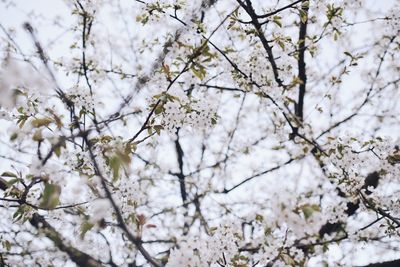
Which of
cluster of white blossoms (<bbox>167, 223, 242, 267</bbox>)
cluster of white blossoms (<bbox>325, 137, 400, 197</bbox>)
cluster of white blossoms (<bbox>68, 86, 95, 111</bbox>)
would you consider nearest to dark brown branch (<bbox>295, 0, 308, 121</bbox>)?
cluster of white blossoms (<bbox>325, 137, 400, 197</bbox>)

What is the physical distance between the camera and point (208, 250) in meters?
2.35

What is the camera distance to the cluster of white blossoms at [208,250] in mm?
2090

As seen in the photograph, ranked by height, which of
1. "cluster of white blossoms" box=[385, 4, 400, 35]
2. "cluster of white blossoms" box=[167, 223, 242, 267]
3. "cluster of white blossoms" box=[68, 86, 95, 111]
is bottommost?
"cluster of white blossoms" box=[167, 223, 242, 267]

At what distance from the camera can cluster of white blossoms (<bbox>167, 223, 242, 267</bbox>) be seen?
2.09 meters

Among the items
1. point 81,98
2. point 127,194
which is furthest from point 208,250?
point 81,98

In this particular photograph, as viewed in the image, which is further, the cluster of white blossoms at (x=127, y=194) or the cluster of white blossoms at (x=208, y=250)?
the cluster of white blossoms at (x=127, y=194)

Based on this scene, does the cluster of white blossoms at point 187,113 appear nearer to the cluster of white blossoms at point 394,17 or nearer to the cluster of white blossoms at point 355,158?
the cluster of white blossoms at point 355,158

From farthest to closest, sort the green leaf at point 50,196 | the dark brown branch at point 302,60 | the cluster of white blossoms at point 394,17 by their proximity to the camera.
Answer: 1. the cluster of white blossoms at point 394,17
2. the dark brown branch at point 302,60
3. the green leaf at point 50,196

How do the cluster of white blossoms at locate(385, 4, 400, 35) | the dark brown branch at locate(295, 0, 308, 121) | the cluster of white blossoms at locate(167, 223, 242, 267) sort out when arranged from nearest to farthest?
1. the cluster of white blossoms at locate(167, 223, 242, 267)
2. the dark brown branch at locate(295, 0, 308, 121)
3. the cluster of white blossoms at locate(385, 4, 400, 35)

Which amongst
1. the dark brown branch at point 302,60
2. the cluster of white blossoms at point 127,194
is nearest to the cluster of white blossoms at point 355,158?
the dark brown branch at point 302,60

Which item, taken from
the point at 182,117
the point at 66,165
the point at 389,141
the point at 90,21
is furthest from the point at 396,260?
the point at 90,21

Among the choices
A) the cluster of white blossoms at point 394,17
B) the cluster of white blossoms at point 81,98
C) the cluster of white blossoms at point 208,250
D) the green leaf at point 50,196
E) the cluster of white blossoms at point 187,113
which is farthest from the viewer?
the cluster of white blossoms at point 394,17

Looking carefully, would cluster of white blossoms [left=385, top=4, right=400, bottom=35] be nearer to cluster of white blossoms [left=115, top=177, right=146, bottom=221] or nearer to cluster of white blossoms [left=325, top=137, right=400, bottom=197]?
cluster of white blossoms [left=325, top=137, right=400, bottom=197]

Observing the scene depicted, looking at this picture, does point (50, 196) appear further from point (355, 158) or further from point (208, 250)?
point (355, 158)
